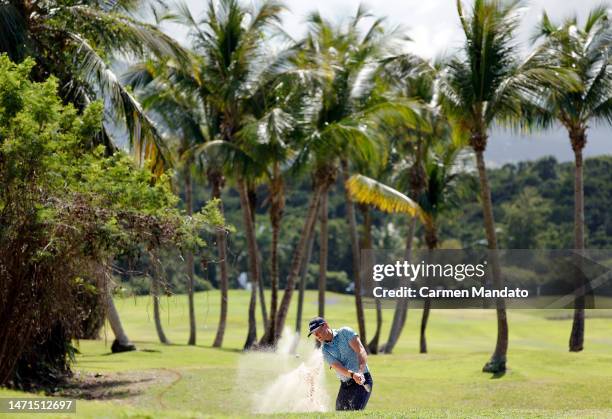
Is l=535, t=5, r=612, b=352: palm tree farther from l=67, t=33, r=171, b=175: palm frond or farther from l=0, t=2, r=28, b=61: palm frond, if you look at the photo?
l=0, t=2, r=28, b=61: palm frond

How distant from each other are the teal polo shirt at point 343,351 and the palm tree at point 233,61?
17.6m

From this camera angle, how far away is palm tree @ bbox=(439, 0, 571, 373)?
77.2 ft

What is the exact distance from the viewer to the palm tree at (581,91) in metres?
28.0

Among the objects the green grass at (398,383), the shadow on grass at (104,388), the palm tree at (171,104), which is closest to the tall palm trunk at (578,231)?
the green grass at (398,383)

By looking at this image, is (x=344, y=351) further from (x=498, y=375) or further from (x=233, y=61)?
(x=233, y=61)

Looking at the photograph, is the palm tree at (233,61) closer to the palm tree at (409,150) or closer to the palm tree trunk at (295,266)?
the palm tree trunk at (295,266)

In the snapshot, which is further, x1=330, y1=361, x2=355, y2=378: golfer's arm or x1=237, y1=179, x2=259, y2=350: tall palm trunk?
x1=237, y1=179, x2=259, y2=350: tall palm trunk

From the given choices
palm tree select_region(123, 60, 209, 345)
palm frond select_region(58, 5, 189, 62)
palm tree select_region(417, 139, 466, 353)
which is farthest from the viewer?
palm tree select_region(417, 139, 466, 353)

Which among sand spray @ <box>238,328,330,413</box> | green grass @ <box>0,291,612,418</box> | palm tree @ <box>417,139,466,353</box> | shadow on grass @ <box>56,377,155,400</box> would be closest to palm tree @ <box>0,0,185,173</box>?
green grass @ <box>0,291,612,418</box>

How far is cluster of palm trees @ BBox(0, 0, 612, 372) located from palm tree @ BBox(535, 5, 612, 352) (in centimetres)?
5

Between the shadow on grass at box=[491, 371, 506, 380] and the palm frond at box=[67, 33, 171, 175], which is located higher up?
the palm frond at box=[67, 33, 171, 175]

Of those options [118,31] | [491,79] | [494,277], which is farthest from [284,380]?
[491,79]

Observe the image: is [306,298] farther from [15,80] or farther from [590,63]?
[15,80]

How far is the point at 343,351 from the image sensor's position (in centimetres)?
1103
